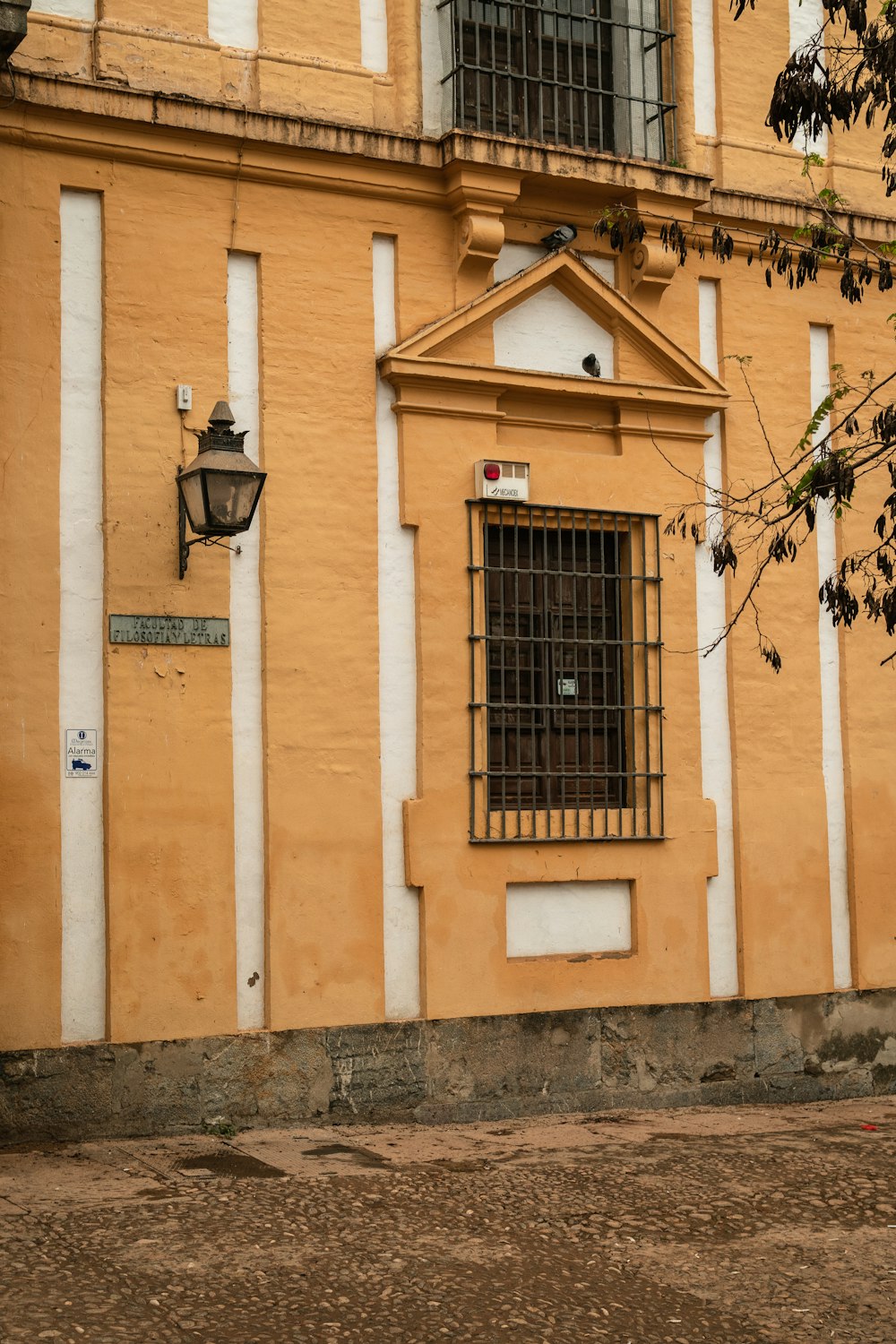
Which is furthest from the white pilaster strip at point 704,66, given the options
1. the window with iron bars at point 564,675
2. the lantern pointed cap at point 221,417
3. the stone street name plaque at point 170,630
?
the stone street name plaque at point 170,630

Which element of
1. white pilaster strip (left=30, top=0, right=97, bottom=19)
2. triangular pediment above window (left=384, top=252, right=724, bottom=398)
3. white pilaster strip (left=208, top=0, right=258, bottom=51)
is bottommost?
triangular pediment above window (left=384, top=252, right=724, bottom=398)

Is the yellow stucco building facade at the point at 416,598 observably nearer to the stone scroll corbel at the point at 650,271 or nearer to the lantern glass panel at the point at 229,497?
the stone scroll corbel at the point at 650,271

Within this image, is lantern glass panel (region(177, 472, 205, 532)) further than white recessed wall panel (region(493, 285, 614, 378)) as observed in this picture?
No

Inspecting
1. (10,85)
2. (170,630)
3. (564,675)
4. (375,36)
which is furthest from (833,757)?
(10,85)

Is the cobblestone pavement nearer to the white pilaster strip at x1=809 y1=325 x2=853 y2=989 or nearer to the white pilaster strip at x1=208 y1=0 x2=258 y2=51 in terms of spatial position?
the white pilaster strip at x1=809 y1=325 x2=853 y2=989

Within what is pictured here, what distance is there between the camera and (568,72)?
385 inches

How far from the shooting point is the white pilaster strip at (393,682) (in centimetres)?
888

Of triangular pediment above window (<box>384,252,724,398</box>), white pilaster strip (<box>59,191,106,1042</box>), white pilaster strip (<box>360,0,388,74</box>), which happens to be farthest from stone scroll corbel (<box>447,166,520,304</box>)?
white pilaster strip (<box>59,191,106,1042</box>)

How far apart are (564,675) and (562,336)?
206 centimetres

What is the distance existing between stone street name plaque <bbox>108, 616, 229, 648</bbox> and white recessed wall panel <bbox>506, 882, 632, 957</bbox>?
2252mm

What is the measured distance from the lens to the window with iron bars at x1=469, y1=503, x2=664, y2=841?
9.24 m

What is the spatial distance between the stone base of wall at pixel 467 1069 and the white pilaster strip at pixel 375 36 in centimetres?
544

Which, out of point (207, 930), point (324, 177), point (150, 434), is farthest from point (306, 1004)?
point (324, 177)

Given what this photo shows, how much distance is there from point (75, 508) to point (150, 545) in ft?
1.39
